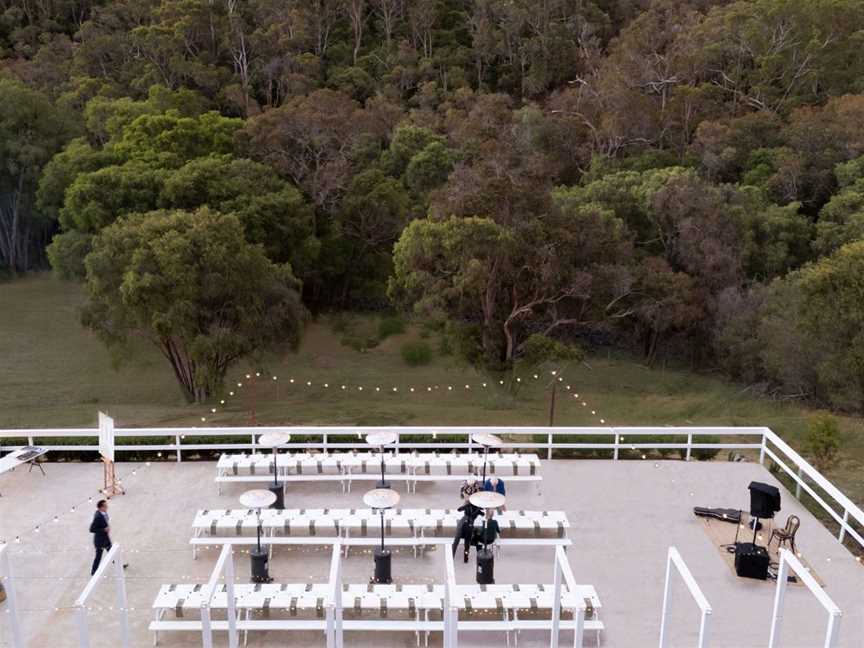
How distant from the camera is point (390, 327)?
35.6 m

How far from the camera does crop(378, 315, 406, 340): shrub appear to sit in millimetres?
35469

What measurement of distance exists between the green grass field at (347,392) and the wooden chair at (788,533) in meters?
8.53

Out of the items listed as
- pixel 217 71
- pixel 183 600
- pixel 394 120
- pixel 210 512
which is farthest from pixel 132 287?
pixel 217 71

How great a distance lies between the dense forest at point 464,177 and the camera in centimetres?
2508

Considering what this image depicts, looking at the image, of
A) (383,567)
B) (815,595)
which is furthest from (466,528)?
(815,595)

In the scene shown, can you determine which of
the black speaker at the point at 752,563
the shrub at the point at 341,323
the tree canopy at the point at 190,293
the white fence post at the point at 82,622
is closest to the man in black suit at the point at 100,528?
the white fence post at the point at 82,622

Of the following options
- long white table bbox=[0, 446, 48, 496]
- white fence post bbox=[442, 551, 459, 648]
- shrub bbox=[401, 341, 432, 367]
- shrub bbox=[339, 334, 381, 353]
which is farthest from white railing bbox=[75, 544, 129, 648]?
shrub bbox=[339, 334, 381, 353]

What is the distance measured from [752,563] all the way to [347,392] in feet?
63.2

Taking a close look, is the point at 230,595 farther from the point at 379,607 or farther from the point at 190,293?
the point at 190,293

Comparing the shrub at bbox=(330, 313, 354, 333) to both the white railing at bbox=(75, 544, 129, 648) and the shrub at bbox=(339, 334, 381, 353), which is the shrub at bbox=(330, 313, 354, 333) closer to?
the shrub at bbox=(339, 334, 381, 353)

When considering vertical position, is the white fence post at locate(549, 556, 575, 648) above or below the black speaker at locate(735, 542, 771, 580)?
above

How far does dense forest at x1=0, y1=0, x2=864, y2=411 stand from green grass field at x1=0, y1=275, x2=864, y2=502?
1.77 meters

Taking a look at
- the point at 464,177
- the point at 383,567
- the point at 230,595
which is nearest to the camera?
the point at 230,595

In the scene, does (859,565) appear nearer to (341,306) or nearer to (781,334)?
(781,334)
